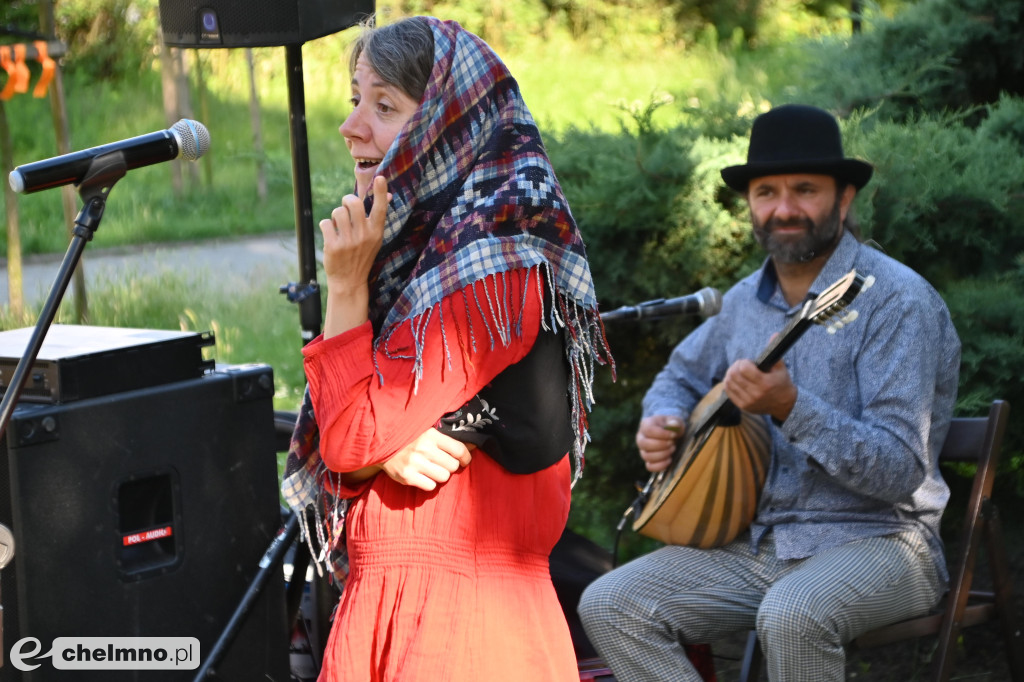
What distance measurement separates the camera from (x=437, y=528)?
1609mm

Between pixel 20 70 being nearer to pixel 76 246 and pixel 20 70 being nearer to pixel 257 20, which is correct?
pixel 257 20

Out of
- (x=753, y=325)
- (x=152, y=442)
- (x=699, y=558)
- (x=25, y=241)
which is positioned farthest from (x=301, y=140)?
(x=25, y=241)

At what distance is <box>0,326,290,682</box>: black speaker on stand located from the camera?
1.94m

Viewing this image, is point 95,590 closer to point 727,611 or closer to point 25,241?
point 727,611

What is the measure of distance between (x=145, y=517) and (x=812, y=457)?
4.58 feet

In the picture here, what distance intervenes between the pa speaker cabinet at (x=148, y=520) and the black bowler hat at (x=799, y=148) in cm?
133

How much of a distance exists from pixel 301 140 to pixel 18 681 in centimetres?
149

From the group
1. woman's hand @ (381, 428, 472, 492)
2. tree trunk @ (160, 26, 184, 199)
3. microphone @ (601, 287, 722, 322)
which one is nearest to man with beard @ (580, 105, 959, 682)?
microphone @ (601, 287, 722, 322)

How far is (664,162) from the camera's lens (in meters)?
3.51

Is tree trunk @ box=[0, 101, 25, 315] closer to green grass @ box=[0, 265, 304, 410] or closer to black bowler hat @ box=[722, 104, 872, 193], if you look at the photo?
green grass @ box=[0, 265, 304, 410]

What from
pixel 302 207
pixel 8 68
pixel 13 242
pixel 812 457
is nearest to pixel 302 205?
pixel 302 207

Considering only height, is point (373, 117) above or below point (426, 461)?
above

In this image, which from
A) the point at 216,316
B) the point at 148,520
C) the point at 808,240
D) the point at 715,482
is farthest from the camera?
the point at 216,316

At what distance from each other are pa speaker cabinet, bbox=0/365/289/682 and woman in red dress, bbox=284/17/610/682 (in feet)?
1.85
